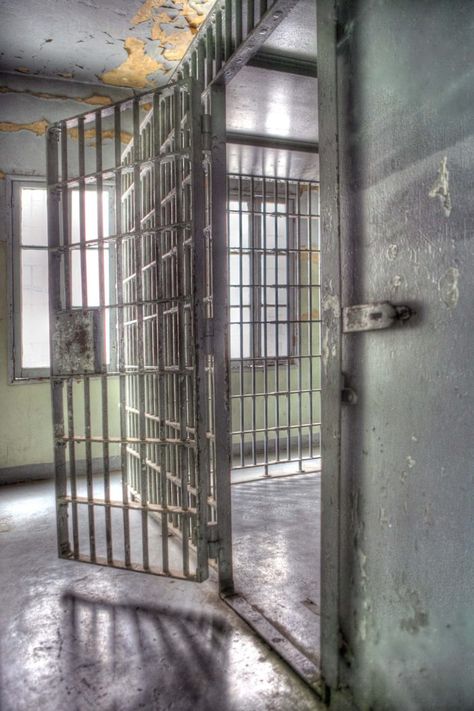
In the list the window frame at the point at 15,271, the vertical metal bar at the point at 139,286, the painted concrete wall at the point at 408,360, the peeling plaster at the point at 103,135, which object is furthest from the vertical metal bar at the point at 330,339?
the window frame at the point at 15,271

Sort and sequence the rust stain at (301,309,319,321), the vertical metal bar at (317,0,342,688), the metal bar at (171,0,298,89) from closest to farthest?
1. the vertical metal bar at (317,0,342,688)
2. the metal bar at (171,0,298,89)
3. the rust stain at (301,309,319,321)

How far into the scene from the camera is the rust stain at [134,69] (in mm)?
4039

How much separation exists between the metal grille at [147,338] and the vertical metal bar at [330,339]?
804 millimetres

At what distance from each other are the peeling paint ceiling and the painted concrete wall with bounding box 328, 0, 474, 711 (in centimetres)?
279

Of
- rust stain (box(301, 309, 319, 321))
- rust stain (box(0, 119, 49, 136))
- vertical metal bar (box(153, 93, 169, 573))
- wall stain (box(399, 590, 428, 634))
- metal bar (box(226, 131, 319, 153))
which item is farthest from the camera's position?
rust stain (box(301, 309, 319, 321))

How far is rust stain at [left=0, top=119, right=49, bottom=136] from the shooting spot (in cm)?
427

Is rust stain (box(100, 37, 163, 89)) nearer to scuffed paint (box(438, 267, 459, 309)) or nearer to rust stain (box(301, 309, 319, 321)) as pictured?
rust stain (box(301, 309, 319, 321))

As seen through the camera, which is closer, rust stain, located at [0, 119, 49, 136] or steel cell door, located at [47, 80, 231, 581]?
steel cell door, located at [47, 80, 231, 581]

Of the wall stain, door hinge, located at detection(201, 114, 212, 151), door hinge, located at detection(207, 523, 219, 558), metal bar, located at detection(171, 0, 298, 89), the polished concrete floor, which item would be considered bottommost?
the polished concrete floor

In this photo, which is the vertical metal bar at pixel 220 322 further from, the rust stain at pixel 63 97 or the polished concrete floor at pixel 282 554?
the rust stain at pixel 63 97

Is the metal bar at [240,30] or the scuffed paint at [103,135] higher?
the scuffed paint at [103,135]

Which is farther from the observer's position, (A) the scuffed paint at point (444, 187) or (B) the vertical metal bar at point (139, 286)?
(B) the vertical metal bar at point (139, 286)

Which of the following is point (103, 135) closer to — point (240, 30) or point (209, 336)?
point (240, 30)

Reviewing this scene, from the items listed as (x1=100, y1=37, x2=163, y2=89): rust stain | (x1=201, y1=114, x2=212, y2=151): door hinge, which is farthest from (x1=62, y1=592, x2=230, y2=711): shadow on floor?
(x1=100, y1=37, x2=163, y2=89): rust stain
